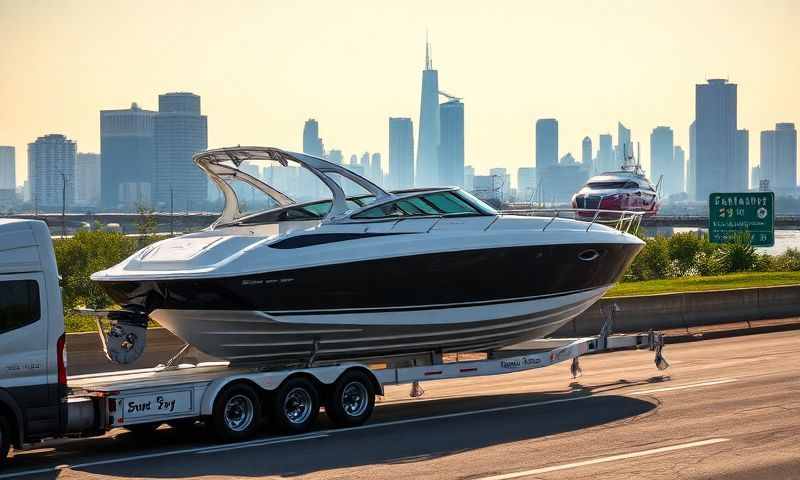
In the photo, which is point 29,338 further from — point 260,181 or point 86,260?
point 86,260

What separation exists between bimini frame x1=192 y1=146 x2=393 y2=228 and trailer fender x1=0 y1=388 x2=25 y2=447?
509cm

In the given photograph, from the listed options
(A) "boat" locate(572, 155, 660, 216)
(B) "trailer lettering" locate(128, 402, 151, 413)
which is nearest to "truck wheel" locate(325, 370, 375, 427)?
(B) "trailer lettering" locate(128, 402, 151, 413)

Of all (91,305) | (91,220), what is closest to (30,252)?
(91,305)

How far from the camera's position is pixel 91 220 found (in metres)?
198

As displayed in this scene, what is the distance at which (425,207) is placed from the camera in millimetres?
16562

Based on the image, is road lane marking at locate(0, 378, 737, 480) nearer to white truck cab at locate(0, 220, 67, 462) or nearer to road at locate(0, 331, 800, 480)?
road at locate(0, 331, 800, 480)

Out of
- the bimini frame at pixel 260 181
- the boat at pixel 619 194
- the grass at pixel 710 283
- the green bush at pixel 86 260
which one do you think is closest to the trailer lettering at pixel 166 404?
the bimini frame at pixel 260 181

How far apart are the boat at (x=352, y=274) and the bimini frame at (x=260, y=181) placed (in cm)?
2

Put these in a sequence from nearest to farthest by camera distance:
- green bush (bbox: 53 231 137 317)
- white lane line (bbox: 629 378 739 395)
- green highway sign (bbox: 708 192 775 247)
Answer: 1. white lane line (bbox: 629 378 739 395)
2. green bush (bbox: 53 231 137 317)
3. green highway sign (bbox: 708 192 775 247)

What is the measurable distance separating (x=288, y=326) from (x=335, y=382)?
954mm

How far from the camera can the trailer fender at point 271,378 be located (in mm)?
13344

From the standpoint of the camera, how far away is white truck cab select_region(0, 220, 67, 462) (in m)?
12.0

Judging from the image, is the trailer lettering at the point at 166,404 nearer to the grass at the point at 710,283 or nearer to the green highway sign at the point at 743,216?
the grass at the point at 710,283

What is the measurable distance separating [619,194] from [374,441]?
5703 centimetres
